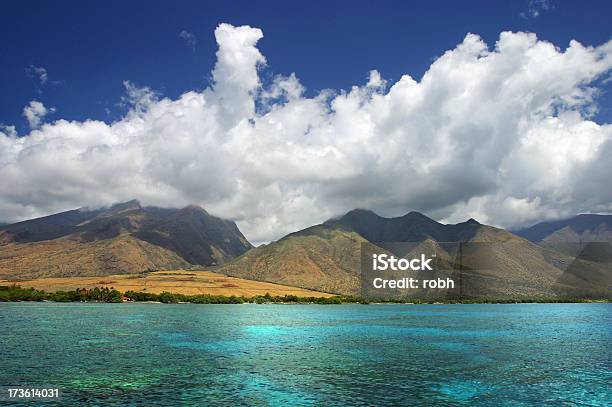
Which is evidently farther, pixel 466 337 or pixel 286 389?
pixel 466 337

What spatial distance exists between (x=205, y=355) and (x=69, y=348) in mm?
32757

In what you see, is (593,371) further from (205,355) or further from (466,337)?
(205,355)

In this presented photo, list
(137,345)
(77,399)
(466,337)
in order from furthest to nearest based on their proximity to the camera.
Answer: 1. (466,337)
2. (137,345)
3. (77,399)

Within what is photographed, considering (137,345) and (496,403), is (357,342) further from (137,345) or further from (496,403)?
(496,403)

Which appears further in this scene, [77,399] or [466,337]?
[466,337]

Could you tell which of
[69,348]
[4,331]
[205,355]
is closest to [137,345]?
[69,348]

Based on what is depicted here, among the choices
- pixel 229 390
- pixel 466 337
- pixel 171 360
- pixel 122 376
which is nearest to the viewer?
pixel 229 390

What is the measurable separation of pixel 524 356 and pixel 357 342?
4472cm

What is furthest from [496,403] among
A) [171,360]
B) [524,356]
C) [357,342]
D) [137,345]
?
[137,345]

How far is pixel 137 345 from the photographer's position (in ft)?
367

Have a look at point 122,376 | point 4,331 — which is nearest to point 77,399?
point 122,376

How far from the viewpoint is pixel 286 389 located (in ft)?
213

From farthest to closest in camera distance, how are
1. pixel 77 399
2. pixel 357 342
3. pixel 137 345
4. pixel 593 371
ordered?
pixel 357 342, pixel 137 345, pixel 593 371, pixel 77 399

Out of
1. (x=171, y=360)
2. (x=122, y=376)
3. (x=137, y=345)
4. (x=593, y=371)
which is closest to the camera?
(x=122, y=376)
